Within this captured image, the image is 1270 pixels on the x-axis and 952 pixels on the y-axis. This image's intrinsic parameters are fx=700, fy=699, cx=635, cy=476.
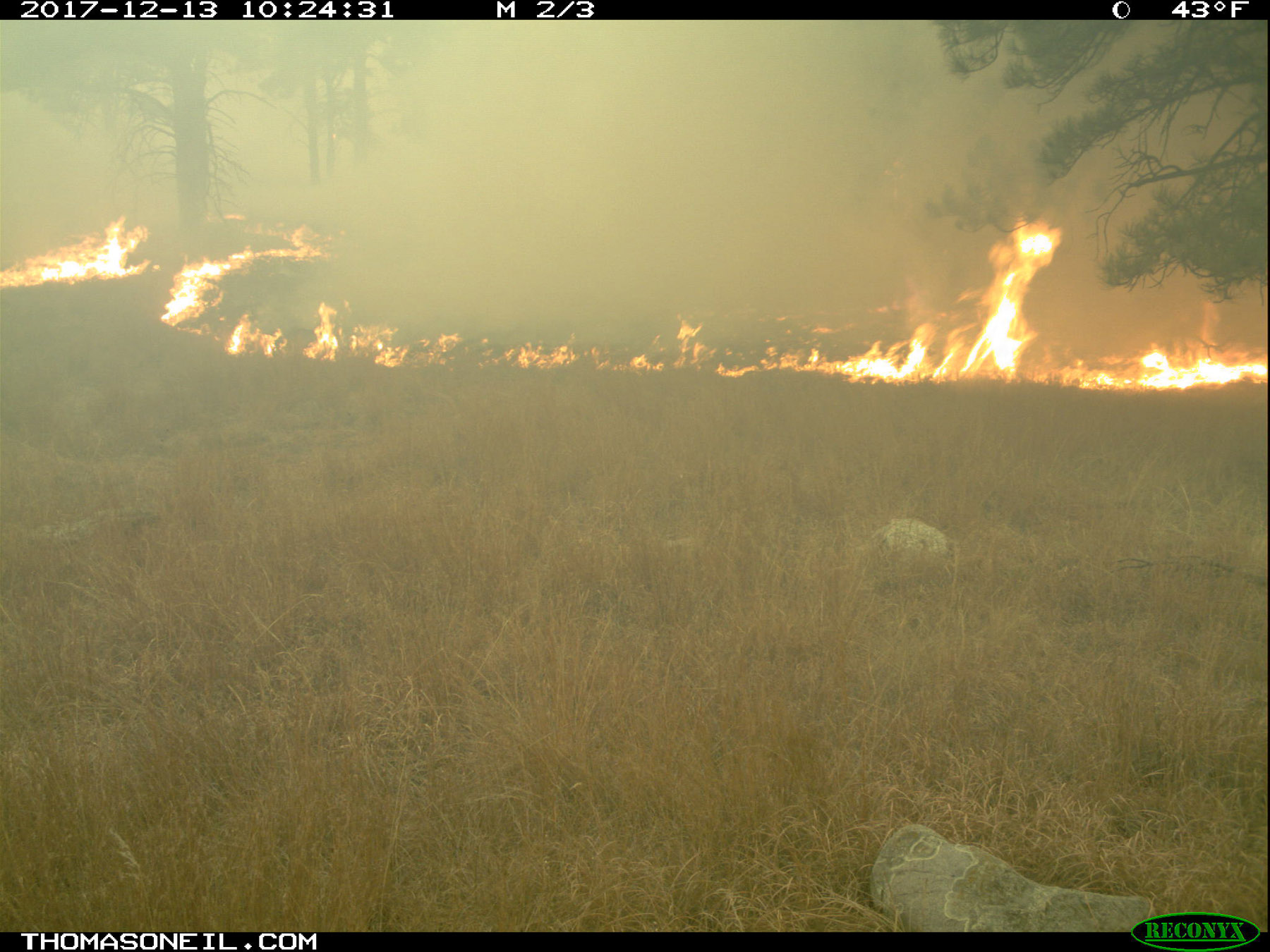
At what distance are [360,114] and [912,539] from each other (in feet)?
96.5

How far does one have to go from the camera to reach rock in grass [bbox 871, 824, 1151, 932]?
184cm

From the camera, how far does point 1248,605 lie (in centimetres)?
212

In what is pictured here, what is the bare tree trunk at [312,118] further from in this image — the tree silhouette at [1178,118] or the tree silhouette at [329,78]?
the tree silhouette at [1178,118]

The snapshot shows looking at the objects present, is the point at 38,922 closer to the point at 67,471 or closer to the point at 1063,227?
the point at 67,471

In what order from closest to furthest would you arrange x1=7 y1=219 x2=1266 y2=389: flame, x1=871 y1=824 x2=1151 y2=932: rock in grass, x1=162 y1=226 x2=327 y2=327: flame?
x1=871 y1=824 x2=1151 y2=932: rock in grass, x1=7 y1=219 x2=1266 y2=389: flame, x1=162 y1=226 x2=327 y2=327: flame

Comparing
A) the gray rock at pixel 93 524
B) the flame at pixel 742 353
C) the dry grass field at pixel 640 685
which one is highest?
the flame at pixel 742 353

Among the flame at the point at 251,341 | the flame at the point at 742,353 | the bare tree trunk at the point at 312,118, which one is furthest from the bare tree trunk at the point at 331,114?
the flame at the point at 251,341

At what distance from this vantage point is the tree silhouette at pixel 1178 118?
1.71 metres

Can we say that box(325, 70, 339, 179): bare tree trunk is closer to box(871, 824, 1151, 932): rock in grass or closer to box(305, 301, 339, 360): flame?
box(305, 301, 339, 360): flame

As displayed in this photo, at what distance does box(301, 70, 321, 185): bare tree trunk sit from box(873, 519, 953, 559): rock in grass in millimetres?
26226

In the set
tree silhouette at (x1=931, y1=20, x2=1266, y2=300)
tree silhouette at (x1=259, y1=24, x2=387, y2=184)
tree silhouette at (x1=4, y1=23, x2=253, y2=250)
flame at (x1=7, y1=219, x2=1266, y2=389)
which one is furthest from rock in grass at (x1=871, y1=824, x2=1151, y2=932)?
tree silhouette at (x1=259, y1=24, x2=387, y2=184)

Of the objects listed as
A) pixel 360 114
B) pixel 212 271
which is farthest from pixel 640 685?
pixel 360 114

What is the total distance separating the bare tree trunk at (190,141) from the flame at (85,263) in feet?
5.38

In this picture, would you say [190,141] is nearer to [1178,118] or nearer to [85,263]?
[85,263]
